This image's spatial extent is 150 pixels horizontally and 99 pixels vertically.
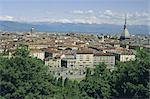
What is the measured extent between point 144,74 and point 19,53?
1.64 meters

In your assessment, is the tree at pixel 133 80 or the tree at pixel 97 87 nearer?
the tree at pixel 133 80

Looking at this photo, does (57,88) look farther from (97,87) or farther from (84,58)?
(84,58)

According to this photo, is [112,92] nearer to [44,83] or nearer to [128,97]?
[128,97]

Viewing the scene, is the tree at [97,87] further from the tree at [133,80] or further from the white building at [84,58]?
the white building at [84,58]

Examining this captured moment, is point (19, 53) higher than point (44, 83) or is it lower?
higher

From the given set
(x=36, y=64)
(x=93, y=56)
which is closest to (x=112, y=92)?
(x=36, y=64)

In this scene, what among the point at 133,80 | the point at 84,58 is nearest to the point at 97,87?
the point at 133,80

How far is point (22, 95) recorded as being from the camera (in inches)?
153

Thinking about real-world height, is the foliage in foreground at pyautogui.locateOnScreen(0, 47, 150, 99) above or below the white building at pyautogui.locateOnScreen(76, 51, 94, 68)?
above

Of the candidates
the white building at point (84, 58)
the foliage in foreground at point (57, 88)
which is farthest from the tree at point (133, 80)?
the white building at point (84, 58)

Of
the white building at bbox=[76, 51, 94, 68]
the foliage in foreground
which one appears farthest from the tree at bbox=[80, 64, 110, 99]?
the white building at bbox=[76, 51, 94, 68]

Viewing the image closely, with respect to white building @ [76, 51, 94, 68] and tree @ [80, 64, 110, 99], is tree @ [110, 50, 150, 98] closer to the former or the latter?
tree @ [80, 64, 110, 99]

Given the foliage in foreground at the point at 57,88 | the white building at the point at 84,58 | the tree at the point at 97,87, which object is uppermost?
the foliage in foreground at the point at 57,88

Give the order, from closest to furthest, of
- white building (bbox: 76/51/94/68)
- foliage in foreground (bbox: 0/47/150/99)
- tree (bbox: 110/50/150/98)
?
foliage in foreground (bbox: 0/47/150/99) → tree (bbox: 110/50/150/98) → white building (bbox: 76/51/94/68)
